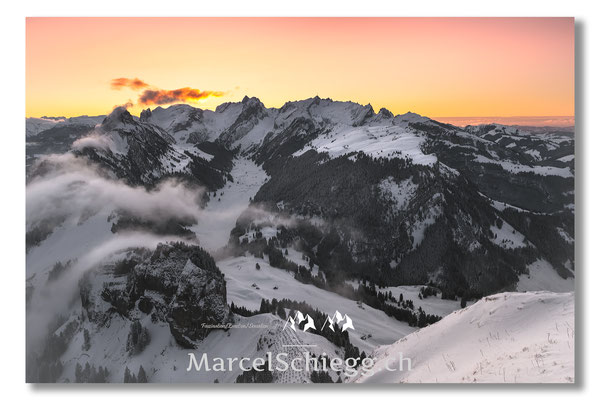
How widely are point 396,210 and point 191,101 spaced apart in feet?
304

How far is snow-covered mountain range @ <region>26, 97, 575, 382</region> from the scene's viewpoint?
2839 cm

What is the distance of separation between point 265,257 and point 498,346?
59.5 meters

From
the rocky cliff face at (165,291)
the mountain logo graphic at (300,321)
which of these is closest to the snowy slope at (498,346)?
the mountain logo graphic at (300,321)

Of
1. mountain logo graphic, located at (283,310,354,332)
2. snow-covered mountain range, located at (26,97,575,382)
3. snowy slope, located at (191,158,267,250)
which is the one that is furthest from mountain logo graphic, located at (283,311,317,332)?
snowy slope, located at (191,158,267,250)

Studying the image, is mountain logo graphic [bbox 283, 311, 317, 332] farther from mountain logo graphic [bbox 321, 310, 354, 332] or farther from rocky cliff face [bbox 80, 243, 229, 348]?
rocky cliff face [bbox 80, 243, 229, 348]

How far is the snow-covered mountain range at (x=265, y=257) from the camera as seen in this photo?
2839cm

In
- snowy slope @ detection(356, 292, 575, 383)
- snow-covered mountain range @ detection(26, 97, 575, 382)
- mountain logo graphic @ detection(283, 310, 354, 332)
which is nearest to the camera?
snowy slope @ detection(356, 292, 575, 383)

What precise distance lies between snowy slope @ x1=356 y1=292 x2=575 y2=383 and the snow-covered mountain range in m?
0.18

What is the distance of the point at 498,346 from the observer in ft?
68.5

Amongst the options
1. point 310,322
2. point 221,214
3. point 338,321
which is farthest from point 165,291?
point 221,214

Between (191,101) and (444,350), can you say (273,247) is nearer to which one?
(191,101)

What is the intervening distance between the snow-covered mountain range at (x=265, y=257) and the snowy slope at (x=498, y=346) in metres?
0.18

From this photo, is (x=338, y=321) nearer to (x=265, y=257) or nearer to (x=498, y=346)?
(x=498, y=346)

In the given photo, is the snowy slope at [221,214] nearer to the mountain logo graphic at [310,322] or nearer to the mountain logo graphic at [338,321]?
the mountain logo graphic at [338,321]
